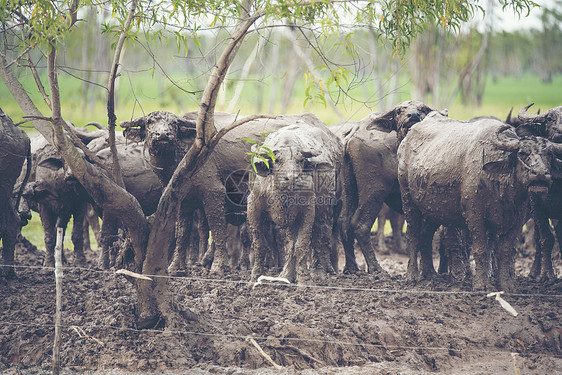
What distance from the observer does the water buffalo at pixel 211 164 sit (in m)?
9.29

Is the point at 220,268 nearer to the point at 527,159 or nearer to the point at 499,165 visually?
the point at 499,165

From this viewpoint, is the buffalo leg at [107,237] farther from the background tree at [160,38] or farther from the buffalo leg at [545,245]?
the buffalo leg at [545,245]

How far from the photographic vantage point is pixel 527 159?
782cm

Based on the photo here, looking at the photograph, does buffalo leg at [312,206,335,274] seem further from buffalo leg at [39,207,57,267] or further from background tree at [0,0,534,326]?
buffalo leg at [39,207,57,267]

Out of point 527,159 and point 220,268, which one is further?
point 220,268

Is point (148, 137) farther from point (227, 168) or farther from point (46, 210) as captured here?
point (46, 210)

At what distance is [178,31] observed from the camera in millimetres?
7098

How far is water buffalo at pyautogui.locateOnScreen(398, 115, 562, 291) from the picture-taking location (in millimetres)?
7934

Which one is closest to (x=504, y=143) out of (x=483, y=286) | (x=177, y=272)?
(x=483, y=286)

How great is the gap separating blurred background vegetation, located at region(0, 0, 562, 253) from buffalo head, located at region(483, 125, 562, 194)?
1399 millimetres

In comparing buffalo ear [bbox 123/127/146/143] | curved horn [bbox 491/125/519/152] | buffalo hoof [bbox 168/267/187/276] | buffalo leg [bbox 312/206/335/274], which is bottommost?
buffalo hoof [bbox 168/267/187/276]

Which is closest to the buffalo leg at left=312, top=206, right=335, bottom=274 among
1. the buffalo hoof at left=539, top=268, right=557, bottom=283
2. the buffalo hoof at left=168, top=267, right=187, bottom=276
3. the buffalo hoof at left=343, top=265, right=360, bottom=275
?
the buffalo hoof at left=343, top=265, right=360, bottom=275

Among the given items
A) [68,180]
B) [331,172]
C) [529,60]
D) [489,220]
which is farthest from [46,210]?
[529,60]

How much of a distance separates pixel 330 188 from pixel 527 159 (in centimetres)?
268
